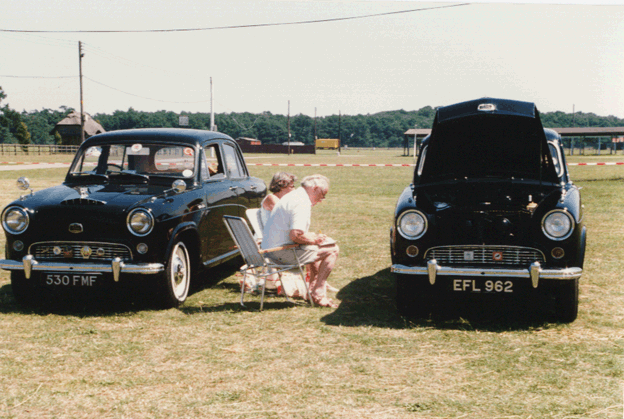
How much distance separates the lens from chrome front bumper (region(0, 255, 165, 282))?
17.9 ft

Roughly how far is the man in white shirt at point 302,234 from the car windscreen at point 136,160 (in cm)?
136

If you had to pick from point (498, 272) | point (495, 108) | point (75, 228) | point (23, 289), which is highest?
point (495, 108)

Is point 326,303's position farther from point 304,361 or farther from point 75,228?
point 75,228

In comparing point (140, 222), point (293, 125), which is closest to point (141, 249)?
point (140, 222)

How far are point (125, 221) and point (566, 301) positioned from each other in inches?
159

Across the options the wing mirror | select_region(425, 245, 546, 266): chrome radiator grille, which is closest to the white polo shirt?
the wing mirror

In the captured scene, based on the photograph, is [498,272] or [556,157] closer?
[498,272]

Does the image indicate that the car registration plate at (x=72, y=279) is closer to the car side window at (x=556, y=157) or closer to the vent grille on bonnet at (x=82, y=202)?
the vent grille on bonnet at (x=82, y=202)

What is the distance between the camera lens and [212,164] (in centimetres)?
726

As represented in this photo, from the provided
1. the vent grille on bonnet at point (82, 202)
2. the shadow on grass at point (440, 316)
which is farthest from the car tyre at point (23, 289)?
the shadow on grass at point (440, 316)

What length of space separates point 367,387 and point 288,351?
96cm

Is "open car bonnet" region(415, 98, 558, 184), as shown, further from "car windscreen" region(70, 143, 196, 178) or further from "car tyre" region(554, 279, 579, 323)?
"car windscreen" region(70, 143, 196, 178)

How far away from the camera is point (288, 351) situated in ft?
15.4

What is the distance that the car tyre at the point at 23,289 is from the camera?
5879mm
